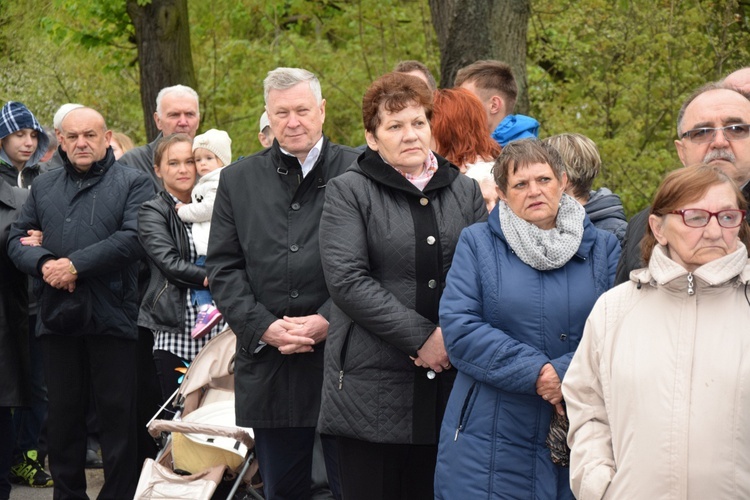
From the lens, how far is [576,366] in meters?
3.85

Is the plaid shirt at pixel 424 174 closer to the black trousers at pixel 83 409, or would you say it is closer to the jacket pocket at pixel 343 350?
the jacket pocket at pixel 343 350

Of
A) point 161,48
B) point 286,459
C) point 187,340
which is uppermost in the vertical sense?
point 161,48

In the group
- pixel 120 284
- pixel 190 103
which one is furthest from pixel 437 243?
pixel 190 103

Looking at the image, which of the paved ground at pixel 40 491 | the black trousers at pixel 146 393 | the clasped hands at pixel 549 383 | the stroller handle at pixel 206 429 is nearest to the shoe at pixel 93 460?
the paved ground at pixel 40 491

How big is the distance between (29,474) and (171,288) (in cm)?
229

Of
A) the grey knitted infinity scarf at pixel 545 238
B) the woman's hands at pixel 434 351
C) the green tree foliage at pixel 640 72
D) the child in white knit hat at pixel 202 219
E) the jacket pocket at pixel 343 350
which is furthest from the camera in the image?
the green tree foliage at pixel 640 72

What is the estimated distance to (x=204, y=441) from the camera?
6191mm

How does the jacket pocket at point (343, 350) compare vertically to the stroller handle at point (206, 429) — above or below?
above

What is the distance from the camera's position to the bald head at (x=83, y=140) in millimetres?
7102

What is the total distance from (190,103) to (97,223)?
1839 millimetres

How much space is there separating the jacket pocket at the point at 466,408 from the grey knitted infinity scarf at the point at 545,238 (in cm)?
54

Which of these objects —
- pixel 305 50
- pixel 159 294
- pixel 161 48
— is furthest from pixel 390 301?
pixel 305 50

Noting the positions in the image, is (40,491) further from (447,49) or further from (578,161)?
(578,161)

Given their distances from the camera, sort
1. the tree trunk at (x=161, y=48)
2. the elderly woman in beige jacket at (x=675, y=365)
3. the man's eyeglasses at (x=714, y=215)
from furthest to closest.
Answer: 1. the tree trunk at (x=161, y=48)
2. the man's eyeglasses at (x=714, y=215)
3. the elderly woman in beige jacket at (x=675, y=365)
